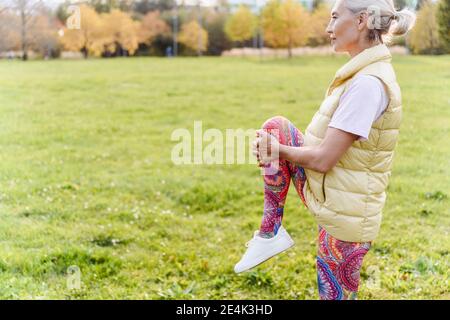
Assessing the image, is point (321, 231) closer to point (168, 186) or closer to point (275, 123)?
point (275, 123)

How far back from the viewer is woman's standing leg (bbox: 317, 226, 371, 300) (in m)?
1.72

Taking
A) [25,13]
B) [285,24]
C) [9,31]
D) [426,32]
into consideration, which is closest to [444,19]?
[426,32]

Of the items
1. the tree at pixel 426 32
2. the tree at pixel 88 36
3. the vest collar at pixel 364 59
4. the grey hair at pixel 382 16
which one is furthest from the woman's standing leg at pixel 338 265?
the tree at pixel 88 36

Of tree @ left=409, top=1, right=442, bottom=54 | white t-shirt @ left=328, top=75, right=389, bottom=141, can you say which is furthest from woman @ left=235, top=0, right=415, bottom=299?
tree @ left=409, top=1, right=442, bottom=54

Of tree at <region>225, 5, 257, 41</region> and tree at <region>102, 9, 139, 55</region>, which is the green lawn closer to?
tree at <region>102, 9, 139, 55</region>

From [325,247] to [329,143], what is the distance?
1.26 feet

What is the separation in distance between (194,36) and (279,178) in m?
2.95

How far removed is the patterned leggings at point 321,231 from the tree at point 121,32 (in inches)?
112

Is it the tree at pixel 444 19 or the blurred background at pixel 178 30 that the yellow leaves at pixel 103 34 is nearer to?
the blurred background at pixel 178 30

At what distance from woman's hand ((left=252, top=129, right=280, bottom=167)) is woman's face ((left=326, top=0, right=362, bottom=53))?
1.14 feet

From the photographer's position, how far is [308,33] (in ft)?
13.2

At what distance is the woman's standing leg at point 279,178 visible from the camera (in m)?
1.68

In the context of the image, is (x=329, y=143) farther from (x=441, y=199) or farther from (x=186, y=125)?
(x=186, y=125)

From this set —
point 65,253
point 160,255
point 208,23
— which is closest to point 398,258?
point 160,255
